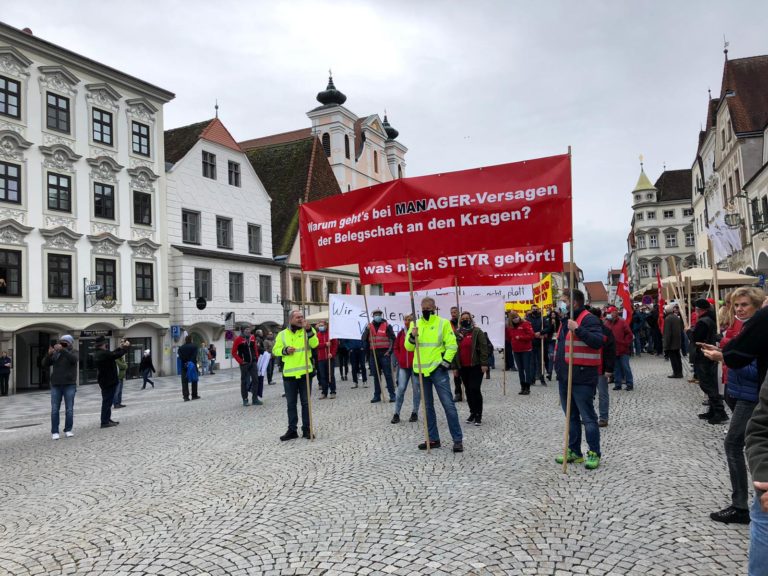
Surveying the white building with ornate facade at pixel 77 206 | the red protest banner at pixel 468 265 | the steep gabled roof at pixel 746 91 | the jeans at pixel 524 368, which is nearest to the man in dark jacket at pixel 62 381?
the red protest banner at pixel 468 265

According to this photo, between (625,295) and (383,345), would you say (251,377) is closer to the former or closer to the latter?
(383,345)

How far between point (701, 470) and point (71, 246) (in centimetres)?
2511

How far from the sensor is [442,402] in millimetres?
7688

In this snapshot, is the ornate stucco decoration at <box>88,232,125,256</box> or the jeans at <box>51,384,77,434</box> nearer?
the jeans at <box>51,384,77,434</box>

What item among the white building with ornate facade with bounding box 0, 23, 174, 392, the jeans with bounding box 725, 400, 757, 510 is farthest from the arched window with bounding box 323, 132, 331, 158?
the jeans with bounding box 725, 400, 757, 510

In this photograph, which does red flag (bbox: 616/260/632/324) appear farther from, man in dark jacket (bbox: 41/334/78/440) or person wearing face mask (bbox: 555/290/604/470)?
man in dark jacket (bbox: 41/334/78/440)

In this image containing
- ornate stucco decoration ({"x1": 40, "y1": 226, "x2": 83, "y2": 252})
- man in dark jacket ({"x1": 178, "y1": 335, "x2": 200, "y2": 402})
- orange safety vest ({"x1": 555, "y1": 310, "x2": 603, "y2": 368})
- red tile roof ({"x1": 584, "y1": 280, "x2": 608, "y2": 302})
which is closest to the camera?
orange safety vest ({"x1": 555, "y1": 310, "x2": 603, "y2": 368})

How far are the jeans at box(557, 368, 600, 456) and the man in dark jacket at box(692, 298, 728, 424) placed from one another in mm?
2990

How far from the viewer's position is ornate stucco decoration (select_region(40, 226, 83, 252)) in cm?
2422

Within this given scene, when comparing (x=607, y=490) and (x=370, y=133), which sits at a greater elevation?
(x=370, y=133)

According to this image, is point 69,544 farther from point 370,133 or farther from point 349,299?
point 370,133

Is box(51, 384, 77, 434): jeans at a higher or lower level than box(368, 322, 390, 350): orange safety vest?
lower

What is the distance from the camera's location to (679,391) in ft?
40.2

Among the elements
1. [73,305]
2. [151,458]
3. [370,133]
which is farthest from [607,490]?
[370,133]
